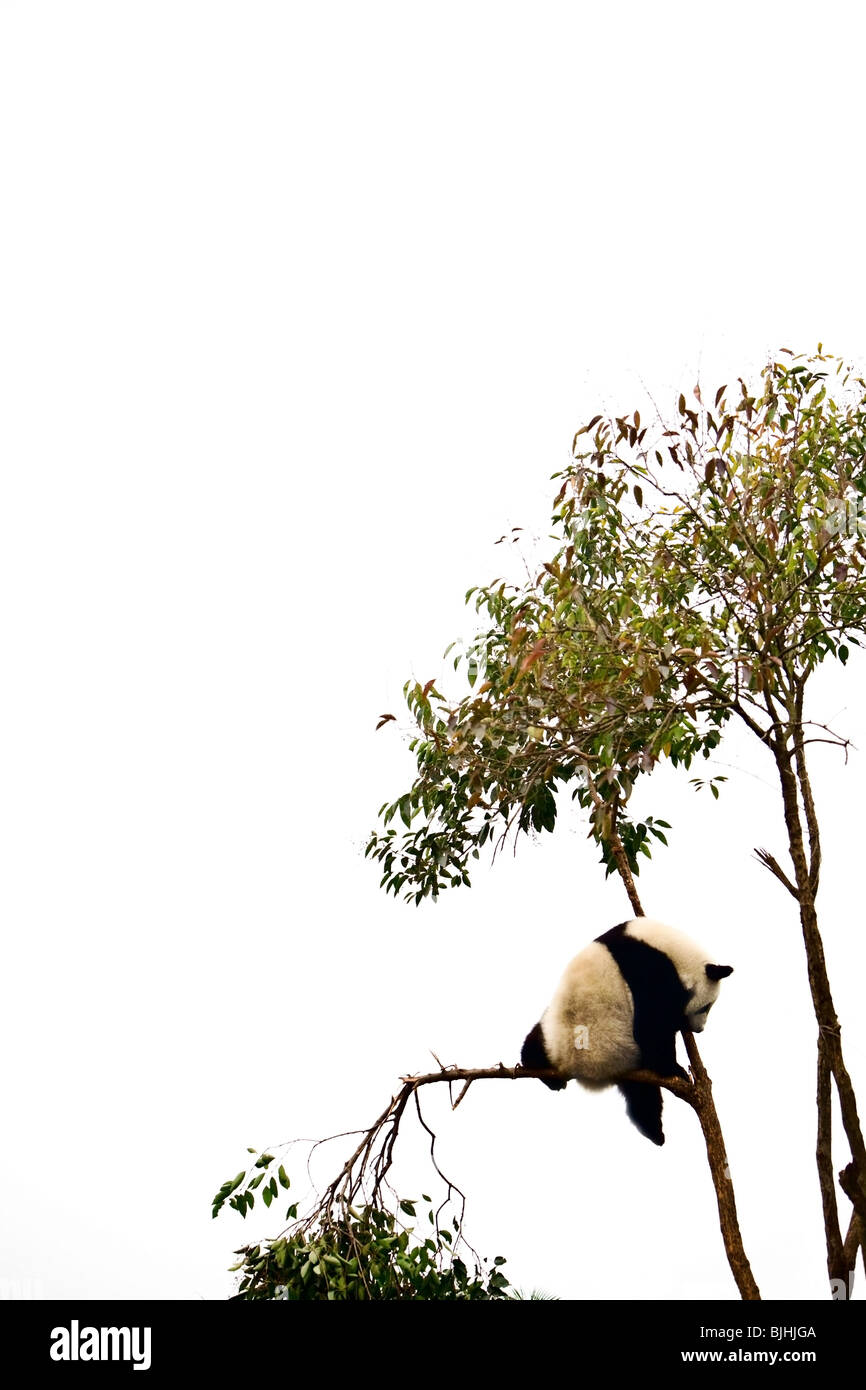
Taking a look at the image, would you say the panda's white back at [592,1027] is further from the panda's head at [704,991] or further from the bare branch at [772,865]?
the bare branch at [772,865]

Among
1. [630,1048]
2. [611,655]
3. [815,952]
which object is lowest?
[630,1048]

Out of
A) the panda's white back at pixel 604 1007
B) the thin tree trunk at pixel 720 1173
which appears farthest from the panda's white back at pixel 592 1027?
the thin tree trunk at pixel 720 1173

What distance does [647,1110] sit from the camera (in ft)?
11.1

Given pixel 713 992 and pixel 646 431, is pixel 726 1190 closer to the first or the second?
pixel 713 992

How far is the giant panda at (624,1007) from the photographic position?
3.13 m

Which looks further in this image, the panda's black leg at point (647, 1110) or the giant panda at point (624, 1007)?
the panda's black leg at point (647, 1110)

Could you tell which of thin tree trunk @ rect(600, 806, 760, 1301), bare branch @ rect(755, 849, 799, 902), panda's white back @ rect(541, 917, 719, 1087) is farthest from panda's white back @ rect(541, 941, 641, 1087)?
bare branch @ rect(755, 849, 799, 902)

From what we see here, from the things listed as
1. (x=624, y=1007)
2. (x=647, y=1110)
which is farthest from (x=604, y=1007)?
(x=647, y=1110)

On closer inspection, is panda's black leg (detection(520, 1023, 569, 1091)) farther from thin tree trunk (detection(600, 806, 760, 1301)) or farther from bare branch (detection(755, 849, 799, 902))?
bare branch (detection(755, 849, 799, 902))

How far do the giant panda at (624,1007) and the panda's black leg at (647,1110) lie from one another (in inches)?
2.0
